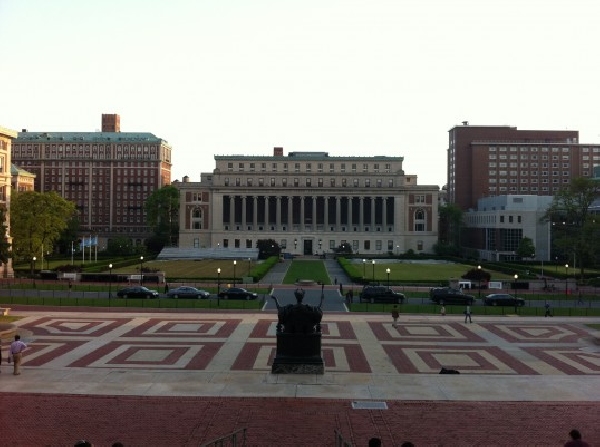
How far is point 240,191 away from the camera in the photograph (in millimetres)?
140875

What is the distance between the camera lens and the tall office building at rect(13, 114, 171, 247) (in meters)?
165

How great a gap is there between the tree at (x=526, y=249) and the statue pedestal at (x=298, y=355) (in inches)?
3555

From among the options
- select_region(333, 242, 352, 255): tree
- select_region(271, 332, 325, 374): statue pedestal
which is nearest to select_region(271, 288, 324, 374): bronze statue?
select_region(271, 332, 325, 374): statue pedestal

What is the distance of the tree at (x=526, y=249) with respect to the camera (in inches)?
4316

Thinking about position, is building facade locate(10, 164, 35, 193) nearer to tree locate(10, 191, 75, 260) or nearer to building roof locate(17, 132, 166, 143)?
building roof locate(17, 132, 166, 143)

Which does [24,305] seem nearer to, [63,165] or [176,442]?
[176,442]

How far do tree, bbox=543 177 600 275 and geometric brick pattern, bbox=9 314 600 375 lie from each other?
36597 mm

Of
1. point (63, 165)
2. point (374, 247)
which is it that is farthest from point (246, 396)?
point (63, 165)

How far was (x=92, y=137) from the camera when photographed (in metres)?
167

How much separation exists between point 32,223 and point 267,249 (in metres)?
52.6

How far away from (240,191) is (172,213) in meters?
17.4

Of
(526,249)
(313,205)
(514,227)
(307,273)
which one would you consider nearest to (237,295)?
(307,273)

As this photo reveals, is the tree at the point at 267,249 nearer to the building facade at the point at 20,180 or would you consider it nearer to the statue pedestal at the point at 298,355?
the building facade at the point at 20,180

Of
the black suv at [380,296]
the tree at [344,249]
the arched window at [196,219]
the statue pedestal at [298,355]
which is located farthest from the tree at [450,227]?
the statue pedestal at [298,355]
